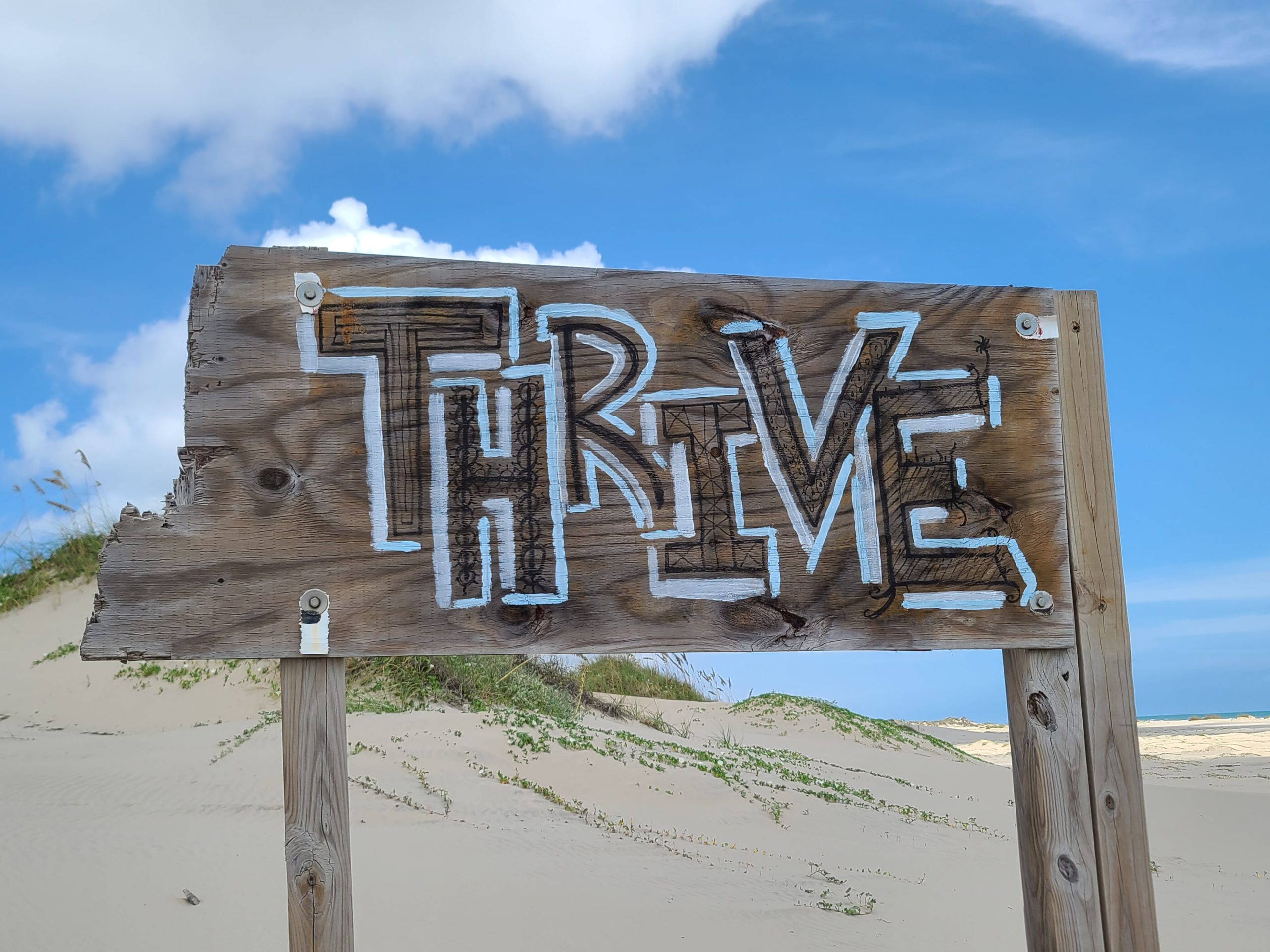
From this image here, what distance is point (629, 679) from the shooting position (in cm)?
1245

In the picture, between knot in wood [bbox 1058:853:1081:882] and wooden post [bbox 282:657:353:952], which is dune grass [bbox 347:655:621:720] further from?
knot in wood [bbox 1058:853:1081:882]

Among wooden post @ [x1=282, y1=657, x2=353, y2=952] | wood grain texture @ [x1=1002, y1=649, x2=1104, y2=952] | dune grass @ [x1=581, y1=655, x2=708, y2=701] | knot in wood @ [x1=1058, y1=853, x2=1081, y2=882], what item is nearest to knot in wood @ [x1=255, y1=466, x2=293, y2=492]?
wooden post @ [x1=282, y1=657, x2=353, y2=952]

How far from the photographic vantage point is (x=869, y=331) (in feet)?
8.66

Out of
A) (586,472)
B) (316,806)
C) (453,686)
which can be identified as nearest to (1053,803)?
(586,472)

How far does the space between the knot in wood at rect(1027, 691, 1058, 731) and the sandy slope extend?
6.52 ft

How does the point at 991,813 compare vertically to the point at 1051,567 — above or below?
below

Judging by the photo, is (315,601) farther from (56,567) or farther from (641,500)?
(56,567)

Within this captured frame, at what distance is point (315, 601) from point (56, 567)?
11.8 m

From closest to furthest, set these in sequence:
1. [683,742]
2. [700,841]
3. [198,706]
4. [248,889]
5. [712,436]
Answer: [712,436], [248,889], [700,841], [198,706], [683,742]

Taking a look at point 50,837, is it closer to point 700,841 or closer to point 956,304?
point 700,841

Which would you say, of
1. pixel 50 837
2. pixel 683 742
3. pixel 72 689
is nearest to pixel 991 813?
pixel 683 742

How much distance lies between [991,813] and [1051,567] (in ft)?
24.4

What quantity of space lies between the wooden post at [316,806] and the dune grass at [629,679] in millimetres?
9055

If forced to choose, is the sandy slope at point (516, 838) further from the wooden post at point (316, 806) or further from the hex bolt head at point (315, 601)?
the hex bolt head at point (315, 601)
